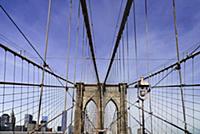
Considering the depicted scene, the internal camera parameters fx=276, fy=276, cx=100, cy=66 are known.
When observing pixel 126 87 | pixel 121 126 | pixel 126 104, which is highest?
pixel 126 87

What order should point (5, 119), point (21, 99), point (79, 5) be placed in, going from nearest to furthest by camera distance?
1. point (5, 119)
2. point (21, 99)
3. point (79, 5)

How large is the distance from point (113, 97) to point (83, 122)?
189 centimetres

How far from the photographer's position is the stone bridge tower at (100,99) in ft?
42.1

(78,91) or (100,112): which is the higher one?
(78,91)

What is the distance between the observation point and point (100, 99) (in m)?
13.8

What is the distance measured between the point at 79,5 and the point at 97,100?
9721 mm


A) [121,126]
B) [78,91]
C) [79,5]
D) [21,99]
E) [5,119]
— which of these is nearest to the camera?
[5,119]

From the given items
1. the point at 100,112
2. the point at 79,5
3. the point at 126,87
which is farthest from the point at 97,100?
the point at 79,5

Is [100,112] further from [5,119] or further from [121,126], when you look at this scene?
[5,119]

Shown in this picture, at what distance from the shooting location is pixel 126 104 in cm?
1344

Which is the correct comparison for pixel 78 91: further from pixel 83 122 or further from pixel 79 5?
pixel 79 5

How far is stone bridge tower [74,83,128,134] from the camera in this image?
1284cm

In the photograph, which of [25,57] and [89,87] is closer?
[25,57]

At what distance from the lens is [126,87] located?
43.8ft
